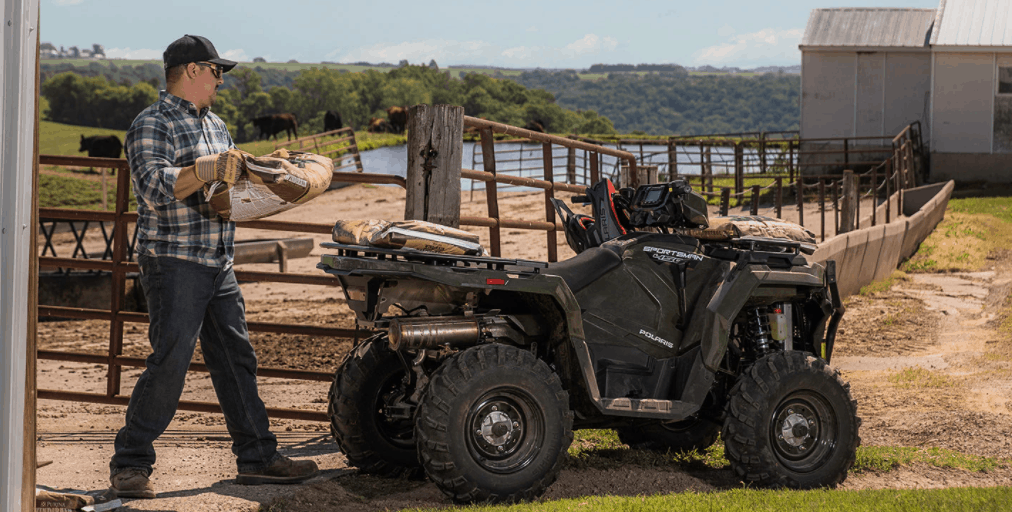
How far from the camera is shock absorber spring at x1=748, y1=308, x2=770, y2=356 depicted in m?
5.14

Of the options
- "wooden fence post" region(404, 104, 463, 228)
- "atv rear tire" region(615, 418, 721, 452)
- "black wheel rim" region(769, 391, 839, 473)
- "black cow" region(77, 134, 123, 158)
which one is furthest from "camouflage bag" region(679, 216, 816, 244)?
"black cow" region(77, 134, 123, 158)

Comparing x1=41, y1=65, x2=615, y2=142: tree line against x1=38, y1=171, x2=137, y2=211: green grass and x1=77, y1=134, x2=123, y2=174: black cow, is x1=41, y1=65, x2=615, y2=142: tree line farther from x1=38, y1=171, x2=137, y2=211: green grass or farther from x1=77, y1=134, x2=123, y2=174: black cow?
x1=38, y1=171, x2=137, y2=211: green grass

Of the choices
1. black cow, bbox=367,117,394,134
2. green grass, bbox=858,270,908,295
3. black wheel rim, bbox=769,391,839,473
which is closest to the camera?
black wheel rim, bbox=769,391,839,473

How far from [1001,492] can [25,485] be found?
13.2ft

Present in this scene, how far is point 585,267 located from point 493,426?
917mm

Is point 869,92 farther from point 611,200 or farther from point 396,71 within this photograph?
point 396,71

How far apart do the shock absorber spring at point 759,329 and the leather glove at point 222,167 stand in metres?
2.74

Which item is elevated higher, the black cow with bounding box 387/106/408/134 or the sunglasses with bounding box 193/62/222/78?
the black cow with bounding box 387/106/408/134

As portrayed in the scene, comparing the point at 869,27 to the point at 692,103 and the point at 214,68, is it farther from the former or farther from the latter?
the point at 692,103

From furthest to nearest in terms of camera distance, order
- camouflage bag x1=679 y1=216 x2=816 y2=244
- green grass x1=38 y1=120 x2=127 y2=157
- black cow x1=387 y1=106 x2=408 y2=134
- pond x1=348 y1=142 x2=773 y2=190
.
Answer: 1. black cow x1=387 y1=106 x2=408 y2=134
2. green grass x1=38 y1=120 x2=127 y2=157
3. pond x1=348 y1=142 x2=773 y2=190
4. camouflage bag x1=679 y1=216 x2=816 y2=244

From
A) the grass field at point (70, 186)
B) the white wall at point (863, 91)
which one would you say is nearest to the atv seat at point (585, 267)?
the grass field at point (70, 186)

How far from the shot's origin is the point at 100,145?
39.0 m

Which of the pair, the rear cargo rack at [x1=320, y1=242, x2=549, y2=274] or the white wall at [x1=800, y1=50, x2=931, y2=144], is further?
the white wall at [x1=800, y1=50, x2=931, y2=144]

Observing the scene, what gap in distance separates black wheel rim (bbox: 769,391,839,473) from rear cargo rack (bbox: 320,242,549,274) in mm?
1517
